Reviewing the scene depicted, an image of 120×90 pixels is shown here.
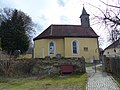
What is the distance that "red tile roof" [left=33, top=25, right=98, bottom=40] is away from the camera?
37078 mm

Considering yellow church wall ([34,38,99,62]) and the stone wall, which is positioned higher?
yellow church wall ([34,38,99,62])

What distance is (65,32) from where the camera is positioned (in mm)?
37688

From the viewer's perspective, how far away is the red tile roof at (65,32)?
37.1 metres

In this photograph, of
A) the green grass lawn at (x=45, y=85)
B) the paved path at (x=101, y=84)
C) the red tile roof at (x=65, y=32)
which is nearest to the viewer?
the paved path at (x=101, y=84)

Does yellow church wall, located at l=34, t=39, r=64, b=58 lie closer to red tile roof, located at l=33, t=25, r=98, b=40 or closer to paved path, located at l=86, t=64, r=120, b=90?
red tile roof, located at l=33, t=25, r=98, b=40

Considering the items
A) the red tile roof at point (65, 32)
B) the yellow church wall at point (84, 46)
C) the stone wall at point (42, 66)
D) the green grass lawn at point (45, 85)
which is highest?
the red tile roof at point (65, 32)

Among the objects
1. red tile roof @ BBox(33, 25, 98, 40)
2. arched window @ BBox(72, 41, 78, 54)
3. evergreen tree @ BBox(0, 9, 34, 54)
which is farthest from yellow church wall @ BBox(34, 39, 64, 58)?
evergreen tree @ BBox(0, 9, 34, 54)

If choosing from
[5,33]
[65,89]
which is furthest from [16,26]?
[65,89]

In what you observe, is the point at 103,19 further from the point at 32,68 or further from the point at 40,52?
the point at 40,52

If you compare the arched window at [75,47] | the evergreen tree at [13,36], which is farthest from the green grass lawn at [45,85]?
the evergreen tree at [13,36]

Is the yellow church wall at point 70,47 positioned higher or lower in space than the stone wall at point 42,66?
higher

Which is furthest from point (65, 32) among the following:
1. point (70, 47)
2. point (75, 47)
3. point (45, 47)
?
point (45, 47)

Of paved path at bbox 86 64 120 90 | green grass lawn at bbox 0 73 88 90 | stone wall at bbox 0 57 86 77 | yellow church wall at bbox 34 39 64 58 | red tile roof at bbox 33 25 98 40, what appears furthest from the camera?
yellow church wall at bbox 34 39 64 58

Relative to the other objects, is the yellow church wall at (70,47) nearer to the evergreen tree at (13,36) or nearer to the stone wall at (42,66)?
the evergreen tree at (13,36)
